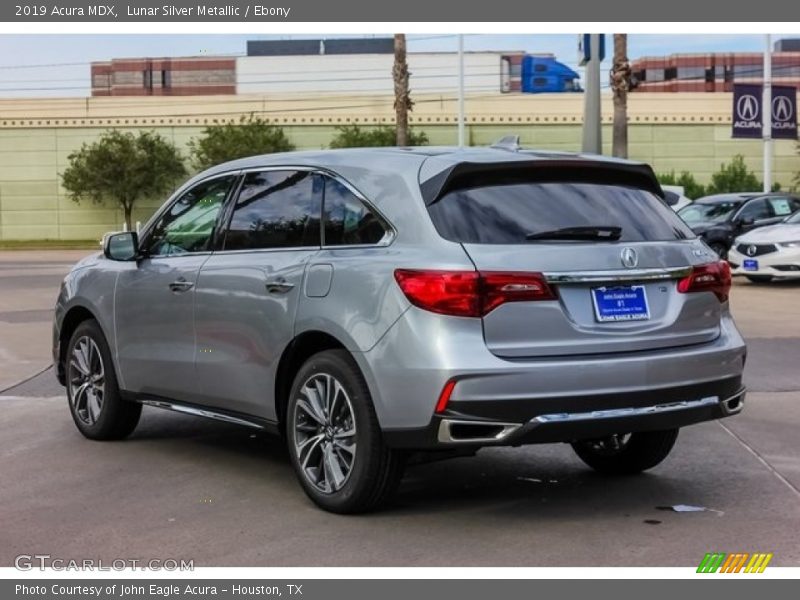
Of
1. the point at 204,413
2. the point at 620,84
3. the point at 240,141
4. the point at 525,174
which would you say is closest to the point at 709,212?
the point at 620,84

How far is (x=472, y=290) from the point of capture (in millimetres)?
5324

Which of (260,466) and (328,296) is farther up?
(328,296)

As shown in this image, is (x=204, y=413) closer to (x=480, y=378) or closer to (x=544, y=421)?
(x=480, y=378)

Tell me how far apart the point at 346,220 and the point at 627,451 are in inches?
83.1

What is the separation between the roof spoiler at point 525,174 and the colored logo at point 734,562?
1.93 metres

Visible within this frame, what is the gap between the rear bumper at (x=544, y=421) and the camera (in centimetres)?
530

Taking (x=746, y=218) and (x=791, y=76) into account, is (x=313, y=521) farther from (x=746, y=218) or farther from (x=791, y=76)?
(x=791, y=76)

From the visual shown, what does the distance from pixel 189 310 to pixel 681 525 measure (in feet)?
9.86

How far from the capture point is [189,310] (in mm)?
6961

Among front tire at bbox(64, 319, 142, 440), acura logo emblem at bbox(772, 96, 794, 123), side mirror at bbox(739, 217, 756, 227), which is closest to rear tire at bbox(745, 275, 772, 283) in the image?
side mirror at bbox(739, 217, 756, 227)

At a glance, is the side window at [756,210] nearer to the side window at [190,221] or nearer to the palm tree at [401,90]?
the palm tree at [401,90]

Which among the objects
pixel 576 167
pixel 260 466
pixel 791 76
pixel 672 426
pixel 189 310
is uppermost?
pixel 791 76

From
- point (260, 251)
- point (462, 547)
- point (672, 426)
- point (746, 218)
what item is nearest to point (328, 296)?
point (260, 251)

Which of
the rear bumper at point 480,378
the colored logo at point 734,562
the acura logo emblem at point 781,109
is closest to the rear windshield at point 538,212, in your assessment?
the rear bumper at point 480,378
